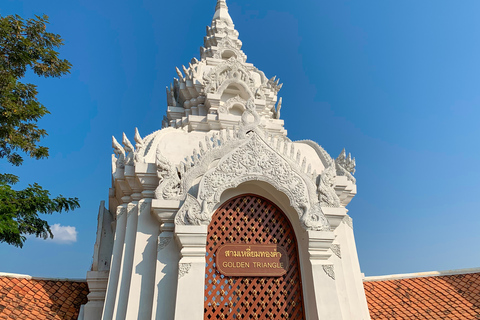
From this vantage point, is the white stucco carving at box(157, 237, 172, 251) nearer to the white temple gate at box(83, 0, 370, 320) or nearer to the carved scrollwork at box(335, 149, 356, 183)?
the white temple gate at box(83, 0, 370, 320)

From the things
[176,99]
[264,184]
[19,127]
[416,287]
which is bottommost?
[416,287]

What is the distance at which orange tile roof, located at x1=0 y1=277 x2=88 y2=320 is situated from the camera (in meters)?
6.81

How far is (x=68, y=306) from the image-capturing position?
294 inches

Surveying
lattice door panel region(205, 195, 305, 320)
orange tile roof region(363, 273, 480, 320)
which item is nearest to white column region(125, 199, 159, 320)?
lattice door panel region(205, 195, 305, 320)

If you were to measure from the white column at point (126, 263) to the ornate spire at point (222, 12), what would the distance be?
13081 millimetres

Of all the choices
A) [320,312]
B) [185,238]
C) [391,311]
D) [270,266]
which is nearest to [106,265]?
[185,238]

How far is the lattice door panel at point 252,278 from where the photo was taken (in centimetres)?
620

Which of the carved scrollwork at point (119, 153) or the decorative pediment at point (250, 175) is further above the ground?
the carved scrollwork at point (119, 153)

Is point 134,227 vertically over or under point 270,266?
over

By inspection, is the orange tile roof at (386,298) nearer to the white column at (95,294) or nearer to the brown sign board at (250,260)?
the white column at (95,294)

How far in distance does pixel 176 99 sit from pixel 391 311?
35.4 ft

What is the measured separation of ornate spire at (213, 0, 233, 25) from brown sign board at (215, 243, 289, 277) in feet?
45.9

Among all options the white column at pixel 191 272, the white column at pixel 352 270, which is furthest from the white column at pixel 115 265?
the white column at pixel 352 270

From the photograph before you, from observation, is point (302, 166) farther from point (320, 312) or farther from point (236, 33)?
point (236, 33)
